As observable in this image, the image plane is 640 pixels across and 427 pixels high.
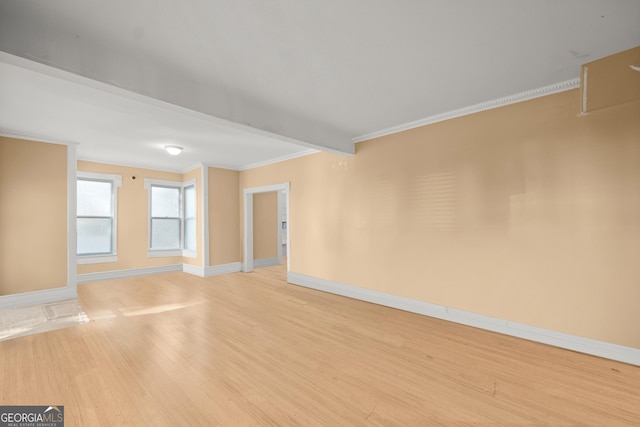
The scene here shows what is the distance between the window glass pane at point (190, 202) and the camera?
6.49 meters

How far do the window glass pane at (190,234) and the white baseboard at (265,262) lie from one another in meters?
1.53

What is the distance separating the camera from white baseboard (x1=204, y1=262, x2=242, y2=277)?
19.6 ft

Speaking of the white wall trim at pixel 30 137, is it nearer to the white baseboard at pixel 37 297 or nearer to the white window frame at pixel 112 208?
the white window frame at pixel 112 208

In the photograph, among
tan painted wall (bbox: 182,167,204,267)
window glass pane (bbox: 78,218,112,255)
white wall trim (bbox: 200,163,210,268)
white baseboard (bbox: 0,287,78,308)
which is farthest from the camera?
tan painted wall (bbox: 182,167,204,267)

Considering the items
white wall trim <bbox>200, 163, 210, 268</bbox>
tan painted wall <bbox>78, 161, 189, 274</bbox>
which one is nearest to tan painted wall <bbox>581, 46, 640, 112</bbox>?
white wall trim <bbox>200, 163, 210, 268</bbox>

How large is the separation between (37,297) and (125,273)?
5.90 feet

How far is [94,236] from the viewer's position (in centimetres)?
556

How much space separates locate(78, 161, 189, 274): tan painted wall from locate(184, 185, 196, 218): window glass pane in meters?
0.79

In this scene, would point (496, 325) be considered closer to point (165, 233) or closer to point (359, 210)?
point (359, 210)

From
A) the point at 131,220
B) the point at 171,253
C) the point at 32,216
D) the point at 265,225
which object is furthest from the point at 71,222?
the point at 265,225

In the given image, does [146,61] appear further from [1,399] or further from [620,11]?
[620,11]

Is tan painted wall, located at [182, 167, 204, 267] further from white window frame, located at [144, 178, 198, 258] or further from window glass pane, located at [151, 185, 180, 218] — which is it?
window glass pane, located at [151, 185, 180, 218]

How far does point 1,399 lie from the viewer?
1850 millimetres

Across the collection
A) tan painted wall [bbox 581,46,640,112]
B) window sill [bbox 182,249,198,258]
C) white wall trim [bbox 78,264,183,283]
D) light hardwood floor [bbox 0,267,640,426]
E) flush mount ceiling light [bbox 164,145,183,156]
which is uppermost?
flush mount ceiling light [bbox 164,145,183,156]
